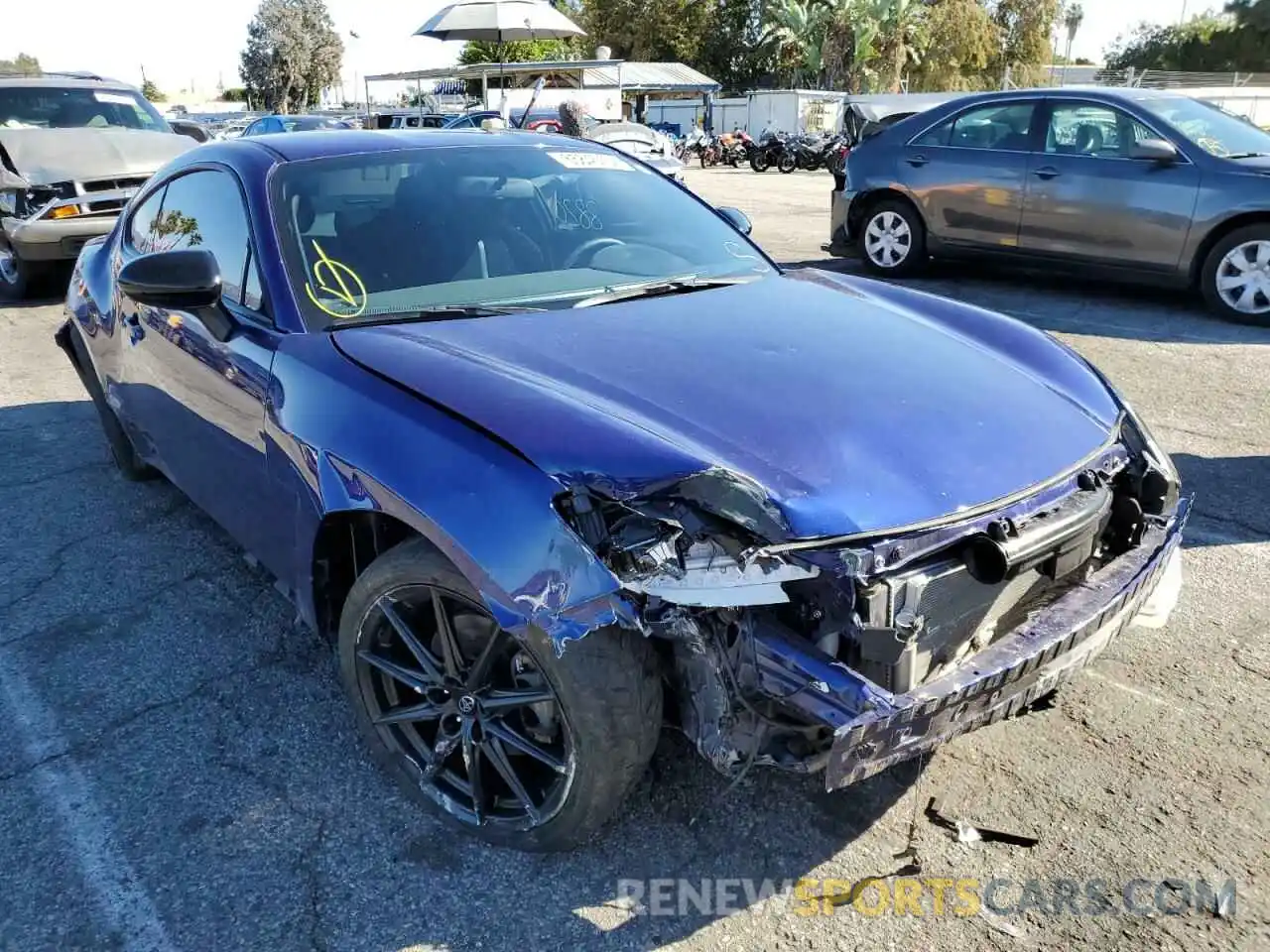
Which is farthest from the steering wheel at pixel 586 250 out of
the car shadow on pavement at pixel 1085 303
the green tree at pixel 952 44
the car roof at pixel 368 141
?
the green tree at pixel 952 44

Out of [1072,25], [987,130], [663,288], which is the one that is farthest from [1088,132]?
[1072,25]

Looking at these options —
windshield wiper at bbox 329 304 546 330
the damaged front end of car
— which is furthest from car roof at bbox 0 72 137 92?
the damaged front end of car

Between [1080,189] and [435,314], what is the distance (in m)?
6.58

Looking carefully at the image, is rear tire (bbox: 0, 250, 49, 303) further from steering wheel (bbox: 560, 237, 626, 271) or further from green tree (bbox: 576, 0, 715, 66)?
green tree (bbox: 576, 0, 715, 66)

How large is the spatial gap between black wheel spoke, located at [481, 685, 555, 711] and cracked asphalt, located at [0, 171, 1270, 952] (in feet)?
1.23

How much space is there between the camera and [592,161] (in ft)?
12.1

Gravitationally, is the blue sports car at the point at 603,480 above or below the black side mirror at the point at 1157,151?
below

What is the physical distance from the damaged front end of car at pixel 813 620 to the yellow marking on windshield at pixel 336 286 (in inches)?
45.5

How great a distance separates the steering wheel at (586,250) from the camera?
3193mm

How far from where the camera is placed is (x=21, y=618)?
11.3 ft

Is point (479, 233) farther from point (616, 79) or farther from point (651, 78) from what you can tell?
point (651, 78)

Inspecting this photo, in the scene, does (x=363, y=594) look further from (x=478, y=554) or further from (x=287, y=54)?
(x=287, y=54)

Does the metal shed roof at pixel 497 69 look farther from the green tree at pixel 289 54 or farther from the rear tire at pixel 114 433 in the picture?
the green tree at pixel 289 54

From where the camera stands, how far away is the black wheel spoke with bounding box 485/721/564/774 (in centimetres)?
215
